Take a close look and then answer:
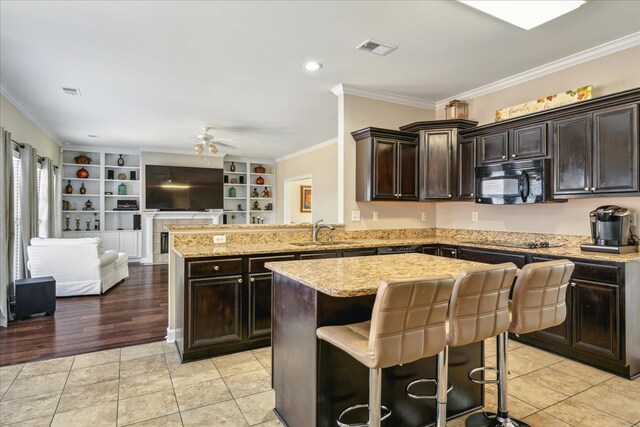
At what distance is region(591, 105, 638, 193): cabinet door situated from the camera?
9.21 feet

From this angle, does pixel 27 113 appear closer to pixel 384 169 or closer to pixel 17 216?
pixel 17 216

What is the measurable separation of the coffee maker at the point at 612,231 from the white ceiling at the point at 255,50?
1.47 metres

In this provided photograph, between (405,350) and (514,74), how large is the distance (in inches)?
142

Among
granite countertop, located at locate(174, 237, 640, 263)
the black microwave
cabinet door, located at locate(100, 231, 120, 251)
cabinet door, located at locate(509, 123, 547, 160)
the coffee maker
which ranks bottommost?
cabinet door, located at locate(100, 231, 120, 251)

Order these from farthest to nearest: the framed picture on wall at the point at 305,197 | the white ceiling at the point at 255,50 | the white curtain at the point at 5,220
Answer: the framed picture on wall at the point at 305,197 < the white curtain at the point at 5,220 < the white ceiling at the point at 255,50

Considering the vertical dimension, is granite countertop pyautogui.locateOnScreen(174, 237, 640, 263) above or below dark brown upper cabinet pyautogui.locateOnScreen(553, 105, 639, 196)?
below

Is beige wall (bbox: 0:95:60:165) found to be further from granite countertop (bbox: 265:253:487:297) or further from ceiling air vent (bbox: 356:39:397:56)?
granite countertop (bbox: 265:253:487:297)

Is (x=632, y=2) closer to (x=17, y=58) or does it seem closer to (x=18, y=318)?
(x=17, y=58)

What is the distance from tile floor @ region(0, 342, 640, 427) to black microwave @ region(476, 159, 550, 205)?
56.8 inches

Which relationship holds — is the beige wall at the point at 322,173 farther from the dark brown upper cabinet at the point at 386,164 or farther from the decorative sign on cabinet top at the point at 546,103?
Result: the decorative sign on cabinet top at the point at 546,103

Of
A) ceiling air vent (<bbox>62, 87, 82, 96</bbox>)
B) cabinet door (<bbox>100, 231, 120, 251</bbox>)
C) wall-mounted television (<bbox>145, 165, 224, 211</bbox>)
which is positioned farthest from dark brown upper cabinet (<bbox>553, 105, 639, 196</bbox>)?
cabinet door (<bbox>100, 231, 120, 251</bbox>)

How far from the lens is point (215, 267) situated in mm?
3033

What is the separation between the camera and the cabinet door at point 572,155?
309cm

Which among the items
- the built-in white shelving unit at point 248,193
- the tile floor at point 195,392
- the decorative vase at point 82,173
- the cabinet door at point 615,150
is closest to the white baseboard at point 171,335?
the tile floor at point 195,392
